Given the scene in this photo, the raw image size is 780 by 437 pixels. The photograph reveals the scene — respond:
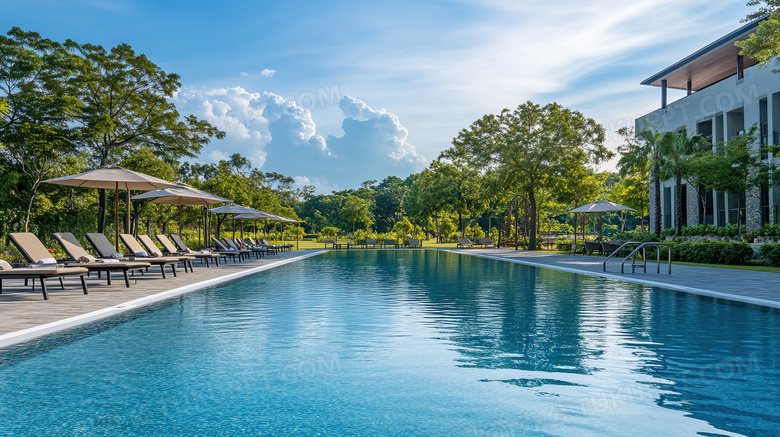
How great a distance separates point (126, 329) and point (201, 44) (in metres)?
18.3

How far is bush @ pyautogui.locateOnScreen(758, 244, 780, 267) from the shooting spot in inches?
682

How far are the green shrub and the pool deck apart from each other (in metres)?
17.4

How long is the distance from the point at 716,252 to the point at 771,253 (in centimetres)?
184

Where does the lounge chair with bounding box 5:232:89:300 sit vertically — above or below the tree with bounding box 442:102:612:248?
below

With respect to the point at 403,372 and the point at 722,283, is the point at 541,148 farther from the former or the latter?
the point at 403,372

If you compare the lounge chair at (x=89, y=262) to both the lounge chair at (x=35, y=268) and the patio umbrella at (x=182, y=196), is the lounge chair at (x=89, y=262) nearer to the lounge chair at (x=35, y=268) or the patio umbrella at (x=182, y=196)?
the lounge chair at (x=35, y=268)

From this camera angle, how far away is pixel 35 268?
9.26 m

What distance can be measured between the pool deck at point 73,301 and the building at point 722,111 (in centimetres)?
2461

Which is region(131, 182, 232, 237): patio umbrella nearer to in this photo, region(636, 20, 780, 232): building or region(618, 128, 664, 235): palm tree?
region(618, 128, 664, 235): palm tree

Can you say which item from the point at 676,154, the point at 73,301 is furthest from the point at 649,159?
the point at 73,301

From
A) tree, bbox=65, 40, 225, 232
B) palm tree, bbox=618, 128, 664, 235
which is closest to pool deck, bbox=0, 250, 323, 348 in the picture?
tree, bbox=65, 40, 225, 232

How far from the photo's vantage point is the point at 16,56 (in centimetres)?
2536

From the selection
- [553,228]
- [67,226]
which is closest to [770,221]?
[67,226]

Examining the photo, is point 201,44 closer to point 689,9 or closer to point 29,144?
point 29,144
